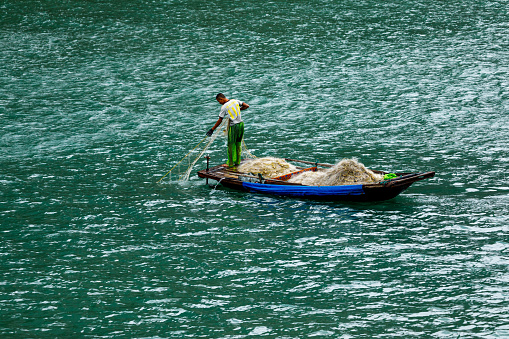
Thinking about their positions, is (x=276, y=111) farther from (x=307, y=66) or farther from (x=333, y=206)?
(x=333, y=206)

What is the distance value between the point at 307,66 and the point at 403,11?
43.5 feet

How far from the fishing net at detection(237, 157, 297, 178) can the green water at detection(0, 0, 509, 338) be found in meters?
0.91

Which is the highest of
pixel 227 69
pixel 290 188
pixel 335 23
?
pixel 335 23

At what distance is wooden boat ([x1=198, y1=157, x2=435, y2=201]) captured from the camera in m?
19.5

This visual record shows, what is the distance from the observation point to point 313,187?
20156 mm

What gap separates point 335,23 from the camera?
152 feet

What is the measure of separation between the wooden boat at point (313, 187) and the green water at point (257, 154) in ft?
1.09

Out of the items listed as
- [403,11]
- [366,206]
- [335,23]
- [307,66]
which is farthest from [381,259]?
[403,11]

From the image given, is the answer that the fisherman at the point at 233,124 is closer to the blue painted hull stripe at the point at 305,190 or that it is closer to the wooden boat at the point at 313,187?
the wooden boat at the point at 313,187

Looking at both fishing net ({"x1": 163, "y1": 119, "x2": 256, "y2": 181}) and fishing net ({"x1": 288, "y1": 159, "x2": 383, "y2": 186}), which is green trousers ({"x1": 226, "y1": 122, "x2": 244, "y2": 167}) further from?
fishing net ({"x1": 288, "y1": 159, "x2": 383, "y2": 186})

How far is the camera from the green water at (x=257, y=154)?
1466 cm

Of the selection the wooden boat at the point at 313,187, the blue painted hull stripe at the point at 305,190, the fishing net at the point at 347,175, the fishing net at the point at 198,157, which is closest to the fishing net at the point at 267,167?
the wooden boat at the point at 313,187

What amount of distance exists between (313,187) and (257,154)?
5.84 metres

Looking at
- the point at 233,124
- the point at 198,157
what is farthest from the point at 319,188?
the point at 198,157
